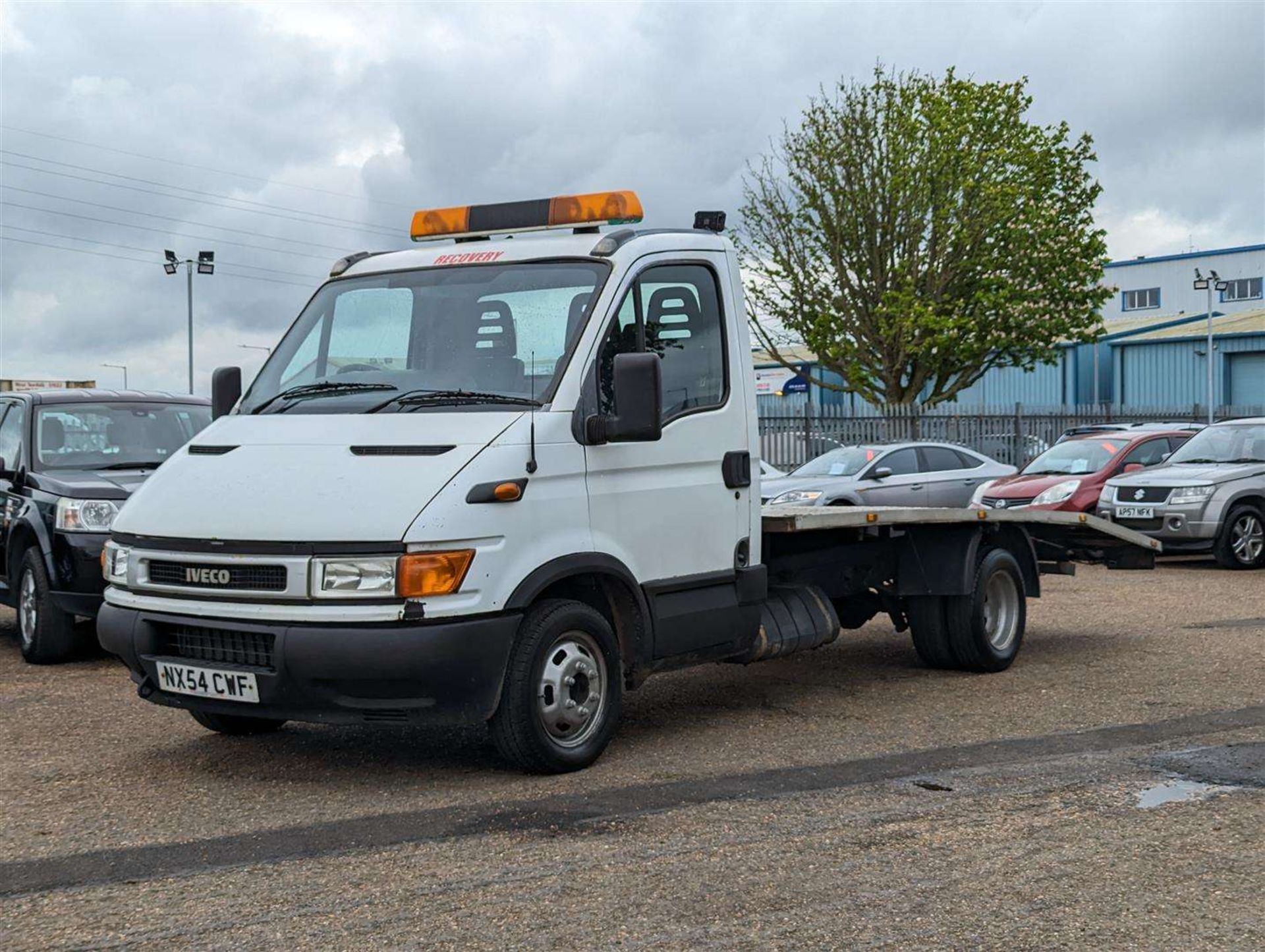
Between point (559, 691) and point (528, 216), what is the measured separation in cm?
251

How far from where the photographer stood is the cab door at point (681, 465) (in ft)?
22.6

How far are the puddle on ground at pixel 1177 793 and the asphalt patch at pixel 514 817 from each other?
2.22ft

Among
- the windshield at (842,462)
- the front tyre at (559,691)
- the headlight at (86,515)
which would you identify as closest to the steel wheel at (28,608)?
the headlight at (86,515)

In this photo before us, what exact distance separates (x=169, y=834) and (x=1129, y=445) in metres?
16.3

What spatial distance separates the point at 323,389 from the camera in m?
7.08

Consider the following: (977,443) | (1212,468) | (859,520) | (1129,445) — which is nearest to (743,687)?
(859,520)

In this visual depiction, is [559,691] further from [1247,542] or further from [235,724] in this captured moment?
[1247,542]

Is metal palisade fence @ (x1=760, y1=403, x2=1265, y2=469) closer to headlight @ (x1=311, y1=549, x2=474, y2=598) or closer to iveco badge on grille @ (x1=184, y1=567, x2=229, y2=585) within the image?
iveco badge on grille @ (x1=184, y1=567, x2=229, y2=585)

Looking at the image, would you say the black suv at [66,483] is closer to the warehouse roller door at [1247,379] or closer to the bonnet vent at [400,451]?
the bonnet vent at [400,451]

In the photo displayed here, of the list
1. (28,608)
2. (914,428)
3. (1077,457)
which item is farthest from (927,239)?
(28,608)

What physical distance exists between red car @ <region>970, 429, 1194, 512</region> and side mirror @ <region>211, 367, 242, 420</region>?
12.5m

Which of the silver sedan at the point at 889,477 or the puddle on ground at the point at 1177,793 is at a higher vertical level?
the silver sedan at the point at 889,477

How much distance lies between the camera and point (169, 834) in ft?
18.9

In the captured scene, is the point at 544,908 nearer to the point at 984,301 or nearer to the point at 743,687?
the point at 743,687
